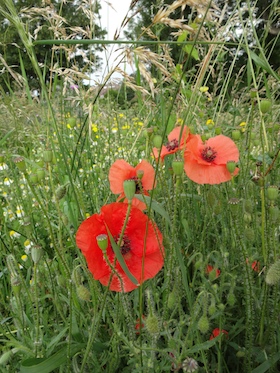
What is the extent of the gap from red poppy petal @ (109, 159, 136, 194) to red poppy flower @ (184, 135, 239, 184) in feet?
0.43

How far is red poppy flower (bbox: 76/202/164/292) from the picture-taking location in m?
0.79

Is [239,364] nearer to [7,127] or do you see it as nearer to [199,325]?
[199,325]

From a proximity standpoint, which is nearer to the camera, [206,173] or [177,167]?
[177,167]

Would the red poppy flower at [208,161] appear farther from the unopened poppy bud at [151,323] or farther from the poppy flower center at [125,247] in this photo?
the unopened poppy bud at [151,323]

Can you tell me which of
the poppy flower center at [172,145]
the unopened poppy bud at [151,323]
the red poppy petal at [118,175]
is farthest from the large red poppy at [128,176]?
the unopened poppy bud at [151,323]

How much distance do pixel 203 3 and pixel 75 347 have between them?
747mm


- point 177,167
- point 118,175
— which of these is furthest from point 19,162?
point 177,167

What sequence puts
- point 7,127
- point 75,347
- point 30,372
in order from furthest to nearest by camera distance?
Result: point 7,127
point 75,347
point 30,372

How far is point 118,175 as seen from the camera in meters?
0.93

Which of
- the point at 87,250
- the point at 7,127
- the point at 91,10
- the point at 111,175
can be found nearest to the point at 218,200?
the point at 111,175

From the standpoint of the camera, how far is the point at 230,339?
38.8 inches

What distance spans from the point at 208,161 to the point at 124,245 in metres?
0.30

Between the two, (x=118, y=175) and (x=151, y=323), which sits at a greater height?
(x=118, y=175)

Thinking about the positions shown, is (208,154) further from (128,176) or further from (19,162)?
(19,162)
